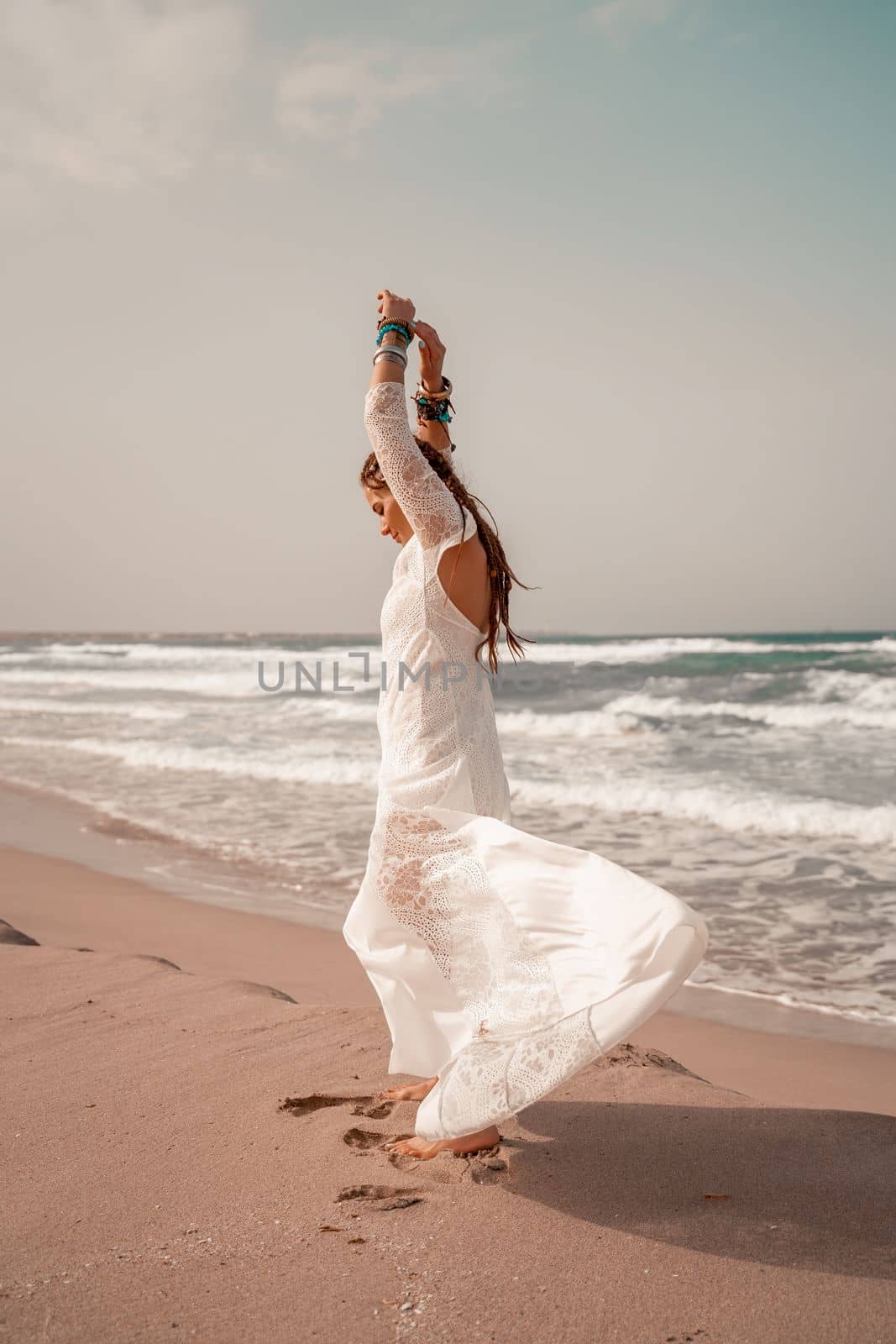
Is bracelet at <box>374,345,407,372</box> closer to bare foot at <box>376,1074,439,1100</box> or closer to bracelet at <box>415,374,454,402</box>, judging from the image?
bracelet at <box>415,374,454,402</box>

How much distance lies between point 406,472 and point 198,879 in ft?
17.3

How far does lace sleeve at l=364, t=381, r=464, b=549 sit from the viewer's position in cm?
254

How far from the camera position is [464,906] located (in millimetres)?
2523

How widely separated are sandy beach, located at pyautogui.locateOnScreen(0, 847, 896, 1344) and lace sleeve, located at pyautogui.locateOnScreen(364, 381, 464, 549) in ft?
5.52

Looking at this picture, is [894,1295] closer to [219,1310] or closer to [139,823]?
[219,1310]

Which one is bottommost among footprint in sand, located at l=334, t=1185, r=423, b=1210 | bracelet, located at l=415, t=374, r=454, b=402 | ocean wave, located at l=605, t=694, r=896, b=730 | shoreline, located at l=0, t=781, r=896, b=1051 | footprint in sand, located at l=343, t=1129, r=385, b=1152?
shoreline, located at l=0, t=781, r=896, b=1051

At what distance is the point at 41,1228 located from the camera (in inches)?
91.1

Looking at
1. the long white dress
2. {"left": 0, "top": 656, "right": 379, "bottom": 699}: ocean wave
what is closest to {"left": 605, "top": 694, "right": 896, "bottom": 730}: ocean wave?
{"left": 0, "top": 656, "right": 379, "bottom": 699}: ocean wave

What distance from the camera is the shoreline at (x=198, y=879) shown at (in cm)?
447

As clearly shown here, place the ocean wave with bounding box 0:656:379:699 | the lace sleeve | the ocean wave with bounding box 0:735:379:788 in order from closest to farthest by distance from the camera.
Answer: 1. the lace sleeve
2. the ocean wave with bounding box 0:735:379:788
3. the ocean wave with bounding box 0:656:379:699

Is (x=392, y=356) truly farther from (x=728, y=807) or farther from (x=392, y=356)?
(x=728, y=807)

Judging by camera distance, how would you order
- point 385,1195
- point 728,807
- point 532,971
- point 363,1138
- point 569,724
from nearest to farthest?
point 532,971, point 385,1195, point 363,1138, point 728,807, point 569,724

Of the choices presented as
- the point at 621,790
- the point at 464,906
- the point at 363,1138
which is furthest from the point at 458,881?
the point at 621,790

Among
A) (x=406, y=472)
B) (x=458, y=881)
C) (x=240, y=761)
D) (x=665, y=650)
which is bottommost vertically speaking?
(x=240, y=761)
